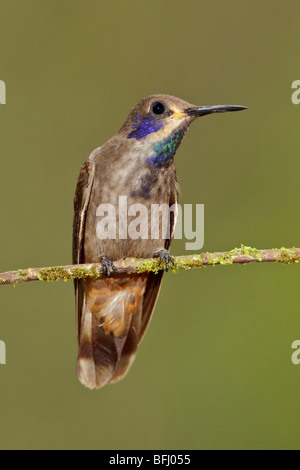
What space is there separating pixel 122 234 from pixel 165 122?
71 cm

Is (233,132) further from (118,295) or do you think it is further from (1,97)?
(118,295)

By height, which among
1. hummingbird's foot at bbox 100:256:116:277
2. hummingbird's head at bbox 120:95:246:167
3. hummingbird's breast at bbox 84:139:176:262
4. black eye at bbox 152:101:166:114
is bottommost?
hummingbird's foot at bbox 100:256:116:277

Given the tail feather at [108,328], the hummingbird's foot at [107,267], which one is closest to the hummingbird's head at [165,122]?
the hummingbird's foot at [107,267]

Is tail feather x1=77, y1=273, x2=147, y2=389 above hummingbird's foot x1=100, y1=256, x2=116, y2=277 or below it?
below

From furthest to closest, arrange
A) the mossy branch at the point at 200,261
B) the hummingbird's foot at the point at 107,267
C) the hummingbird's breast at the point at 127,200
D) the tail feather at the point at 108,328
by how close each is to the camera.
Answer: the tail feather at the point at 108,328, the hummingbird's breast at the point at 127,200, the hummingbird's foot at the point at 107,267, the mossy branch at the point at 200,261

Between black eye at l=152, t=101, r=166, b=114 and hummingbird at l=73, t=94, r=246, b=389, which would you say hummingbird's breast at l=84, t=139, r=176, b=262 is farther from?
black eye at l=152, t=101, r=166, b=114

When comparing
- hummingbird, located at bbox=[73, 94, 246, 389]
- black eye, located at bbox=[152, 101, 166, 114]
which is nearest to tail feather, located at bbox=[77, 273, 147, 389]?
hummingbird, located at bbox=[73, 94, 246, 389]

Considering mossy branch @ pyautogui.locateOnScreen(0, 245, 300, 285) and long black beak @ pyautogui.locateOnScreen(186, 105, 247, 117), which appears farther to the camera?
long black beak @ pyautogui.locateOnScreen(186, 105, 247, 117)

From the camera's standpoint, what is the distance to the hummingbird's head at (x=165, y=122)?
3.90m

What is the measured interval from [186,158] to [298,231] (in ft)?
4.13

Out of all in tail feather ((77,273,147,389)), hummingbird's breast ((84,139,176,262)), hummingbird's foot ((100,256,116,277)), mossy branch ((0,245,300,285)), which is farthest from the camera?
tail feather ((77,273,147,389))

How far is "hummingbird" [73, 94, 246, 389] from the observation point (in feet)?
12.8

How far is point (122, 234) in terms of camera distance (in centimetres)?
399

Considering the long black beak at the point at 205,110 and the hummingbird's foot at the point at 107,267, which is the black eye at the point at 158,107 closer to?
the long black beak at the point at 205,110
